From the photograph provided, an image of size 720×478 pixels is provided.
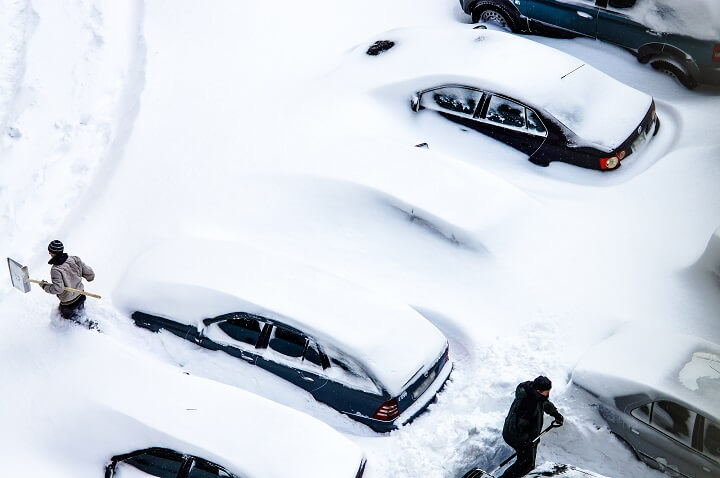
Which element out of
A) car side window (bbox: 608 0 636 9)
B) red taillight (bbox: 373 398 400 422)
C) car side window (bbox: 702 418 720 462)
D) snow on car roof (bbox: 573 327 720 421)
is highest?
car side window (bbox: 608 0 636 9)

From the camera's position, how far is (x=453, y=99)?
999 centimetres

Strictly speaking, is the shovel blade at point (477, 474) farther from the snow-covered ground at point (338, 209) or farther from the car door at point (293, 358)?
the car door at point (293, 358)

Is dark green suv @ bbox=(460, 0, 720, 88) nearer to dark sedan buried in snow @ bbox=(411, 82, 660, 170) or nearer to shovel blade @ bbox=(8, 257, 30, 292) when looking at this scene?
dark sedan buried in snow @ bbox=(411, 82, 660, 170)

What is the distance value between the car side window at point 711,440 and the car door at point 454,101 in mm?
5017

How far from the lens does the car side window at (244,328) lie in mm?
7055

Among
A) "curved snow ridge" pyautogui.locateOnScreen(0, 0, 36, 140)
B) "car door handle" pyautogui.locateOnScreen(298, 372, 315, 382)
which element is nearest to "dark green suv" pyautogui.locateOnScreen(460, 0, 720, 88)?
"curved snow ridge" pyautogui.locateOnScreen(0, 0, 36, 140)

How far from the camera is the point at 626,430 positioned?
680 cm

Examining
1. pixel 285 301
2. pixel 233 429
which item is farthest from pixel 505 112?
pixel 233 429

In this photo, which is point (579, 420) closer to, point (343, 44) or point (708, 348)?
point (708, 348)

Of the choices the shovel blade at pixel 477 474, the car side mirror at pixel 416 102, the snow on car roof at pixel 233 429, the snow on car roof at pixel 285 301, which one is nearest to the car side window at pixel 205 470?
the snow on car roof at pixel 233 429

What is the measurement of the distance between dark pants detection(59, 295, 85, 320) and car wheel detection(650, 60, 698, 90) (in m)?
9.05

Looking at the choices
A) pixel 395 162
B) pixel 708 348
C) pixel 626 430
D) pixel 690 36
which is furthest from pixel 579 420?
pixel 690 36

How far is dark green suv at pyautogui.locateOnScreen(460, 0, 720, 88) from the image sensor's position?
1098cm

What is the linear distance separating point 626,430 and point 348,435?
2566 millimetres
